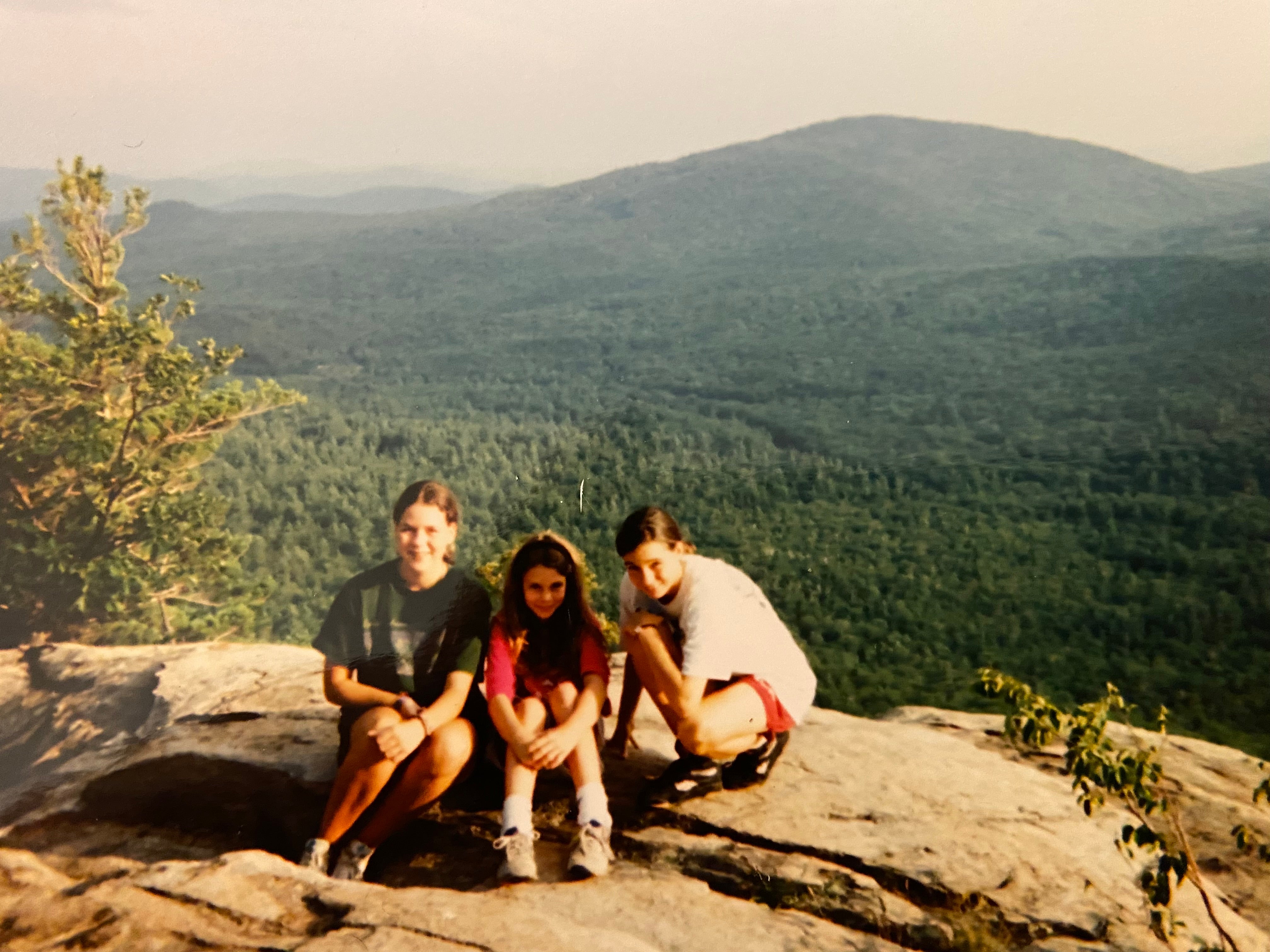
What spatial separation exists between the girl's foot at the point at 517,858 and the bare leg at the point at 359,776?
0.43m

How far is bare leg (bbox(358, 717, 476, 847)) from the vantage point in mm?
2691

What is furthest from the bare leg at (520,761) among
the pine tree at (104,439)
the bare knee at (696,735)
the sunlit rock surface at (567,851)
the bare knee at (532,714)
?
the pine tree at (104,439)

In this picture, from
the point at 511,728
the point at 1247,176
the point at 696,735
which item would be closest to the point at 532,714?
the point at 511,728

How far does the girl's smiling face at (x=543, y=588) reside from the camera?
9.46 ft

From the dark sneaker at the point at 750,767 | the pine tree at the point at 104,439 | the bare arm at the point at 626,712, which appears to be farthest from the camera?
the pine tree at the point at 104,439

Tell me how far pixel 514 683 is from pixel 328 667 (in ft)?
2.05

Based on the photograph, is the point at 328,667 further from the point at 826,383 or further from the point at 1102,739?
the point at 826,383

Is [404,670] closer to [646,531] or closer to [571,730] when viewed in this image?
[571,730]

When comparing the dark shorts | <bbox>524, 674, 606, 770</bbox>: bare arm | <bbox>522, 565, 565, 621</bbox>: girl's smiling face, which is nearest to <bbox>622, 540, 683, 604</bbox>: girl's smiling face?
<bbox>522, 565, 565, 621</bbox>: girl's smiling face

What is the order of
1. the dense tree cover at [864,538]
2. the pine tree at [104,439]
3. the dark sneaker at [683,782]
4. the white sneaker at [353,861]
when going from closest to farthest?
the white sneaker at [353,861]
the dark sneaker at [683,782]
the pine tree at [104,439]
the dense tree cover at [864,538]

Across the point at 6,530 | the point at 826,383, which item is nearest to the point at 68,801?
the point at 6,530

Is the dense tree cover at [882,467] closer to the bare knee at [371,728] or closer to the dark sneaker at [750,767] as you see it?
the bare knee at [371,728]

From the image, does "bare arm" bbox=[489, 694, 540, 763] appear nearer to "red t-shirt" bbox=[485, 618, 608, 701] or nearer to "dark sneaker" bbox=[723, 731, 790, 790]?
"red t-shirt" bbox=[485, 618, 608, 701]

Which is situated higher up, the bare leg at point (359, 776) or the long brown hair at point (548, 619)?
the long brown hair at point (548, 619)
